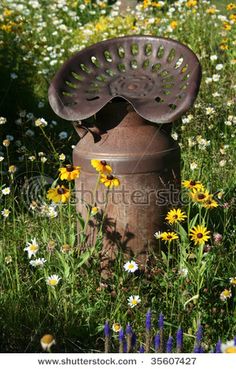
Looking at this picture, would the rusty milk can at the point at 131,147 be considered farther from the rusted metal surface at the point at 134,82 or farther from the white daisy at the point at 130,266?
the white daisy at the point at 130,266

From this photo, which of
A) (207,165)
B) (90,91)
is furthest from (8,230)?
(207,165)

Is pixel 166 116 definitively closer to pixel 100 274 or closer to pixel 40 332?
pixel 100 274

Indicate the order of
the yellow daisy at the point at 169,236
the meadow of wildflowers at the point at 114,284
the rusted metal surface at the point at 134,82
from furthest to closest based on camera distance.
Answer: the rusted metal surface at the point at 134,82
the yellow daisy at the point at 169,236
the meadow of wildflowers at the point at 114,284

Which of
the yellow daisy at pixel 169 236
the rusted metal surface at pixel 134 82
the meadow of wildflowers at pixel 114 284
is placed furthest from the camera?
the rusted metal surface at pixel 134 82

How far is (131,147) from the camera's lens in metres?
2.61

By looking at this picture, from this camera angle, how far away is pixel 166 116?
2549 millimetres

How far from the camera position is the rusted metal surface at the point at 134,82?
2.59 meters

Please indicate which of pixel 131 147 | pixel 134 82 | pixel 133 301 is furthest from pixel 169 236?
pixel 134 82

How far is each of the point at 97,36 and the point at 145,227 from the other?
3909 millimetres

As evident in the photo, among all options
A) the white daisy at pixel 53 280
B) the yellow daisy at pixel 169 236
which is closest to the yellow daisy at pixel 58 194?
the white daisy at pixel 53 280

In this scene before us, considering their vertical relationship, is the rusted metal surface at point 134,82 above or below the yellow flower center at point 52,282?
above

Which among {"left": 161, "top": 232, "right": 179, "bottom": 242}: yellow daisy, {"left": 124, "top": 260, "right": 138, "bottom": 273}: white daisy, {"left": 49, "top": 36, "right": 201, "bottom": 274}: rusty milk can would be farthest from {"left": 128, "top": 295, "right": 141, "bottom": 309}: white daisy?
{"left": 49, "top": 36, "right": 201, "bottom": 274}: rusty milk can

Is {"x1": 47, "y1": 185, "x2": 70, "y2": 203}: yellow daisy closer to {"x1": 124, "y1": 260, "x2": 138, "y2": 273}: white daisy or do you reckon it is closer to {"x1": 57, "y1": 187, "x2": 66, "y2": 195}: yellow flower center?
{"x1": 57, "y1": 187, "x2": 66, "y2": 195}: yellow flower center

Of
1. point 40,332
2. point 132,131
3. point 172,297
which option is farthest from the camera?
point 132,131
